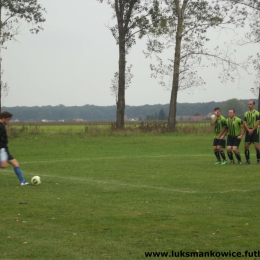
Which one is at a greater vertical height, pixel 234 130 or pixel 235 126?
pixel 235 126

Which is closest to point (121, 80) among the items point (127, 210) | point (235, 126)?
point (235, 126)

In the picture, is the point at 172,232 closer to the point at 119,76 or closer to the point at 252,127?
the point at 252,127

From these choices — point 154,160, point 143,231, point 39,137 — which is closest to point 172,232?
point 143,231

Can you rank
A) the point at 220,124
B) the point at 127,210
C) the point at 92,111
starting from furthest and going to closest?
the point at 92,111 → the point at 220,124 → the point at 127,210

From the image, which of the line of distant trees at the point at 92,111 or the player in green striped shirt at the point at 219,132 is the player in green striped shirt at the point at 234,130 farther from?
the line of distant trees at the point at 92,111

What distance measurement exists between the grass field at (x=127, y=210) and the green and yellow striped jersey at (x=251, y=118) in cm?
159

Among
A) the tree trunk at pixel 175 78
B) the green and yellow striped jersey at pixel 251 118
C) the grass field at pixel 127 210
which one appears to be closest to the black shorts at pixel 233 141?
the green and yellow striped jersey at pixel 251 118

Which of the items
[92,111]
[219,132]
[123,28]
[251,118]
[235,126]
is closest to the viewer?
[251,118]

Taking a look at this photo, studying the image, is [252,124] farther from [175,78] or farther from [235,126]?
[175,78]

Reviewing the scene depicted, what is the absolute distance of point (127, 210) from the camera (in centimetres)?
1128

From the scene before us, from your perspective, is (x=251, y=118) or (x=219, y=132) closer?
(x=251, y=118)

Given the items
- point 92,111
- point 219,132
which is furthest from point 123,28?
point 92,111

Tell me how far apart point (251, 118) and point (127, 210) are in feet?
36.7

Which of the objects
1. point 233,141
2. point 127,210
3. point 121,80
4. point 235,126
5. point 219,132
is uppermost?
point 121,80
